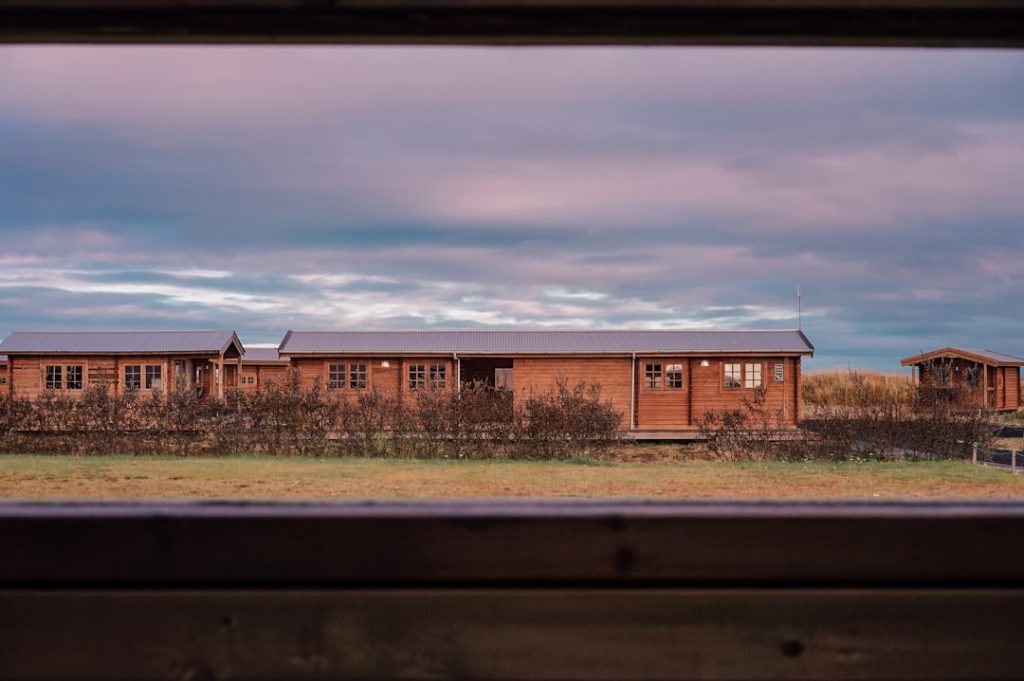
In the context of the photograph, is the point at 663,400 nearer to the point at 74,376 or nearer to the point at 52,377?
the point at 74,376

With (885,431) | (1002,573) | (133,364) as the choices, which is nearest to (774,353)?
(885,431)

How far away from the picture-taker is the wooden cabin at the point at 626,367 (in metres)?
28.1

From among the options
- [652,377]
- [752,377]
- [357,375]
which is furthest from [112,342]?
[752,377]

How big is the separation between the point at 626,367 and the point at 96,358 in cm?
1940

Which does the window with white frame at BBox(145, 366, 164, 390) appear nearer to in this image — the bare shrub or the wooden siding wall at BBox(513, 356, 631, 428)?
the wooden siding wall at BBox(513, 356, 631, 428)

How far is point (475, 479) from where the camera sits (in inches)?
503

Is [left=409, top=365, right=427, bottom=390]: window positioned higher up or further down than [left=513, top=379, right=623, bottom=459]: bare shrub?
higher up

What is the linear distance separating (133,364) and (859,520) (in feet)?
110

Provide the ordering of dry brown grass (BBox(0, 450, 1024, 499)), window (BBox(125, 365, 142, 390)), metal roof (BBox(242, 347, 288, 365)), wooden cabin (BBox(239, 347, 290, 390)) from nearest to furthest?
dry brown grass (BBox(0, 450, 1024, 499)) → window (BBox(125, 365, 142, 390)) → wooden cabin (BBox(239, 347, 290, 390)) → metal roof (BBox(242, 347, 288, 365))

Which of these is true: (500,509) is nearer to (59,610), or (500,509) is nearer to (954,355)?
(59,610)

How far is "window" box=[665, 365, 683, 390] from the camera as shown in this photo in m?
28.3

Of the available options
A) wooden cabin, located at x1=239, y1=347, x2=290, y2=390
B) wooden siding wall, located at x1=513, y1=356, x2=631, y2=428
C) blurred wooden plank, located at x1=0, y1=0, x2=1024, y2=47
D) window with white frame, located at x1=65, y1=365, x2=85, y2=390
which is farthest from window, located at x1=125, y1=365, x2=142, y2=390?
blurred wooden plank, located at x1=0, y1=0, x2=1024, y2=47

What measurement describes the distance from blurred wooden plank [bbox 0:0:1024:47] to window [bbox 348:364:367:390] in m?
27.5

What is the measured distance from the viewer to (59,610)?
140cm
